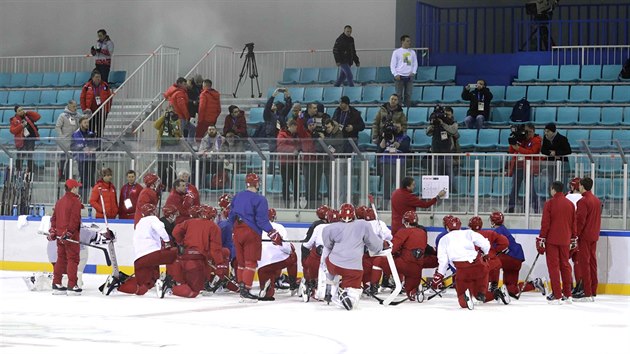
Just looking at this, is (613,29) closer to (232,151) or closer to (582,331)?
(232,151)

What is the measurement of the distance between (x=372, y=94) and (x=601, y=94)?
14.4 ft

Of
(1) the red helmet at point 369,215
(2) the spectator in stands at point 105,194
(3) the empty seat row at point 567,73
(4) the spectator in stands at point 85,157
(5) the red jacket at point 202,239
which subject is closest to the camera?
(1) the red helmet at point 369,215

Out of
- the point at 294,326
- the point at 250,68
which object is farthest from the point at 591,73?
the point at 294,326

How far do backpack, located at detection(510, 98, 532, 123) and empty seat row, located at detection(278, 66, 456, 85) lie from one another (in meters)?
2.30

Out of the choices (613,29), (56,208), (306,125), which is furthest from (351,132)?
(613,29)

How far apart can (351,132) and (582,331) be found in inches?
358

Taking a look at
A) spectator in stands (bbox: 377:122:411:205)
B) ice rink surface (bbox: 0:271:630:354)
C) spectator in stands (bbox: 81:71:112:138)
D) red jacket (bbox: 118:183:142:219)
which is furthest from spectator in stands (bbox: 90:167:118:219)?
spectator in stands (bbox: 81:71:112:138)

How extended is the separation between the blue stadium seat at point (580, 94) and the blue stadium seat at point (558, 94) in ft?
0.34

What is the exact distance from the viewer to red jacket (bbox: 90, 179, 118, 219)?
66.6 ft

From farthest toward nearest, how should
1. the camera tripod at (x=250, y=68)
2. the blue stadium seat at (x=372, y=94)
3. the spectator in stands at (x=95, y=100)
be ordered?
the camera tripod at (x=250, y=68) < the spectator in stands at (x=95, y=100) < the blue stadium seat at (x=372, y=94)

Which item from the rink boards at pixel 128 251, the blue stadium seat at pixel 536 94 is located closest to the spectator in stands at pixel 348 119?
the rink boards at pixel 128 251

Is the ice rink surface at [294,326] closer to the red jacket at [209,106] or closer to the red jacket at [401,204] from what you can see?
the red jacket at [401,204]

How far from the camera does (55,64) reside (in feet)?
96.9

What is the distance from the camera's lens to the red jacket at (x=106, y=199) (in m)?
20.3
